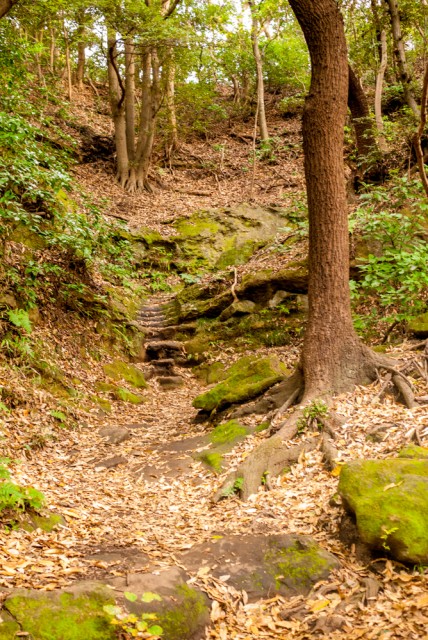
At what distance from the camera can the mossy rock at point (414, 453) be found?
4.04 metres

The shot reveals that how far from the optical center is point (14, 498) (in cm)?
375

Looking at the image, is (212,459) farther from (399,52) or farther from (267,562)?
(399,52)

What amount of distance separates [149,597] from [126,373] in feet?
24.3

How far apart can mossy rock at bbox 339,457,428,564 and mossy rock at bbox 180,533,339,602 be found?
0.43 metres

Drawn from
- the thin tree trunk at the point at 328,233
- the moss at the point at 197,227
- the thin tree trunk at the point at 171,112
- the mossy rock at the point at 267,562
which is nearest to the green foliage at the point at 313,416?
the thin tree trunk at the point at 328,233

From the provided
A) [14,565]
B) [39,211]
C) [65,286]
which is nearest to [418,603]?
[14,565]

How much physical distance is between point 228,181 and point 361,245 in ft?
39.2

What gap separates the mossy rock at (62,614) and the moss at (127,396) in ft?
20.4

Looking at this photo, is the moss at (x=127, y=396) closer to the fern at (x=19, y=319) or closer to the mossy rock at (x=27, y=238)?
the fern at (x=19, y=319)

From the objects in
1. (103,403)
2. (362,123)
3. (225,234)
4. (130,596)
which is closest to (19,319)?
(103,403)

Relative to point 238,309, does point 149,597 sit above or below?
below

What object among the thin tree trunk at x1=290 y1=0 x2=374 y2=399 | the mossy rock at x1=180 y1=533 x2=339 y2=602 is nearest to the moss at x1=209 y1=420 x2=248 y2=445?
the thin tree trunk at x1=290 y1=0 x2=374 y2=399

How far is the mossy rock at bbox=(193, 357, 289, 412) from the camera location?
7246 mm

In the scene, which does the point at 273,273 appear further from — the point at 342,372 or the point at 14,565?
the point at 14,565
